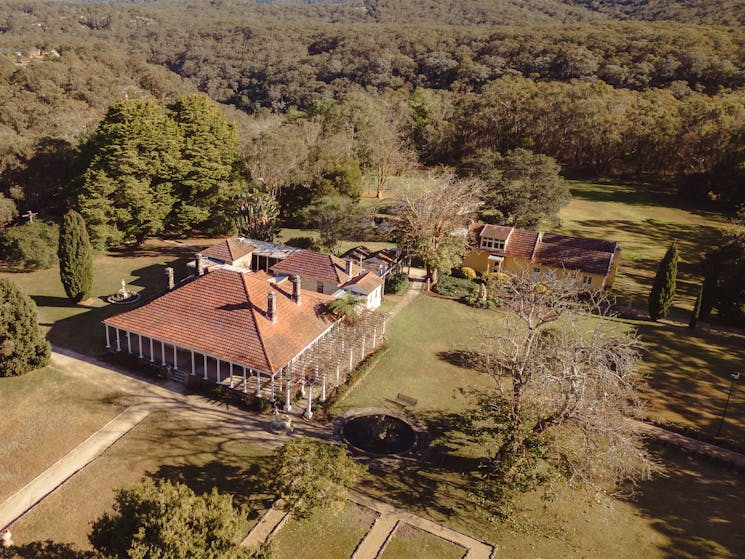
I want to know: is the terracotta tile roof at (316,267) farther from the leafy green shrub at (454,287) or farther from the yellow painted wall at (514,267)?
the yellow painted wall at (514,267)

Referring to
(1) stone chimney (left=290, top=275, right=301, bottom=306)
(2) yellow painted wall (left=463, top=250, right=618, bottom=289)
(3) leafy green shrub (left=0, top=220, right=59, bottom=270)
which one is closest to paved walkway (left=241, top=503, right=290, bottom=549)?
(1) stone chimney (left=290, top=275, right=301, bottom=306)

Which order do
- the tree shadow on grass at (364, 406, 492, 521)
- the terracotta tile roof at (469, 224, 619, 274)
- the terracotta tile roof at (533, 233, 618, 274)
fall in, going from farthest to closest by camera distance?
the terracotta tile roof at (469, 224, 619, 274), the terracotta tile roof at (533, 233, 618, 274), the tree shadow on grass at (364, 406, 492, 521)

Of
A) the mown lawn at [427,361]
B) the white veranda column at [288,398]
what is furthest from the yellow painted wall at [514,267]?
the white veranda column at [288,398]

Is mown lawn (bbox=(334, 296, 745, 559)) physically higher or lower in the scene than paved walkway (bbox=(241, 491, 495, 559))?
higher

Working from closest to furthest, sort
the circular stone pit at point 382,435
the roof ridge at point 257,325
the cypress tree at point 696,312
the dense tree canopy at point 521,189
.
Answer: the circular stone pit at point 382,435 → the roof ridge at point 257,325 → the cypress tree at point 696,312 → the dense tree canopy at point 521,189

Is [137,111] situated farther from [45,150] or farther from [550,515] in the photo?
[550,515]

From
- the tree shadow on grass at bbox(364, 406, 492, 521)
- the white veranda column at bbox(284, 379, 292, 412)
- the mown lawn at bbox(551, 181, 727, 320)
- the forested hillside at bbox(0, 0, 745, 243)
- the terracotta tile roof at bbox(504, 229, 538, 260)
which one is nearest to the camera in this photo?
the tree shadow on grass at bbox(364, 406, 492, 521)

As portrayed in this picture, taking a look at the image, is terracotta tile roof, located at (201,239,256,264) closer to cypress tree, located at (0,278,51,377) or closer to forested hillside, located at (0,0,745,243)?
forested hillside, located at (0,0,745,243)
